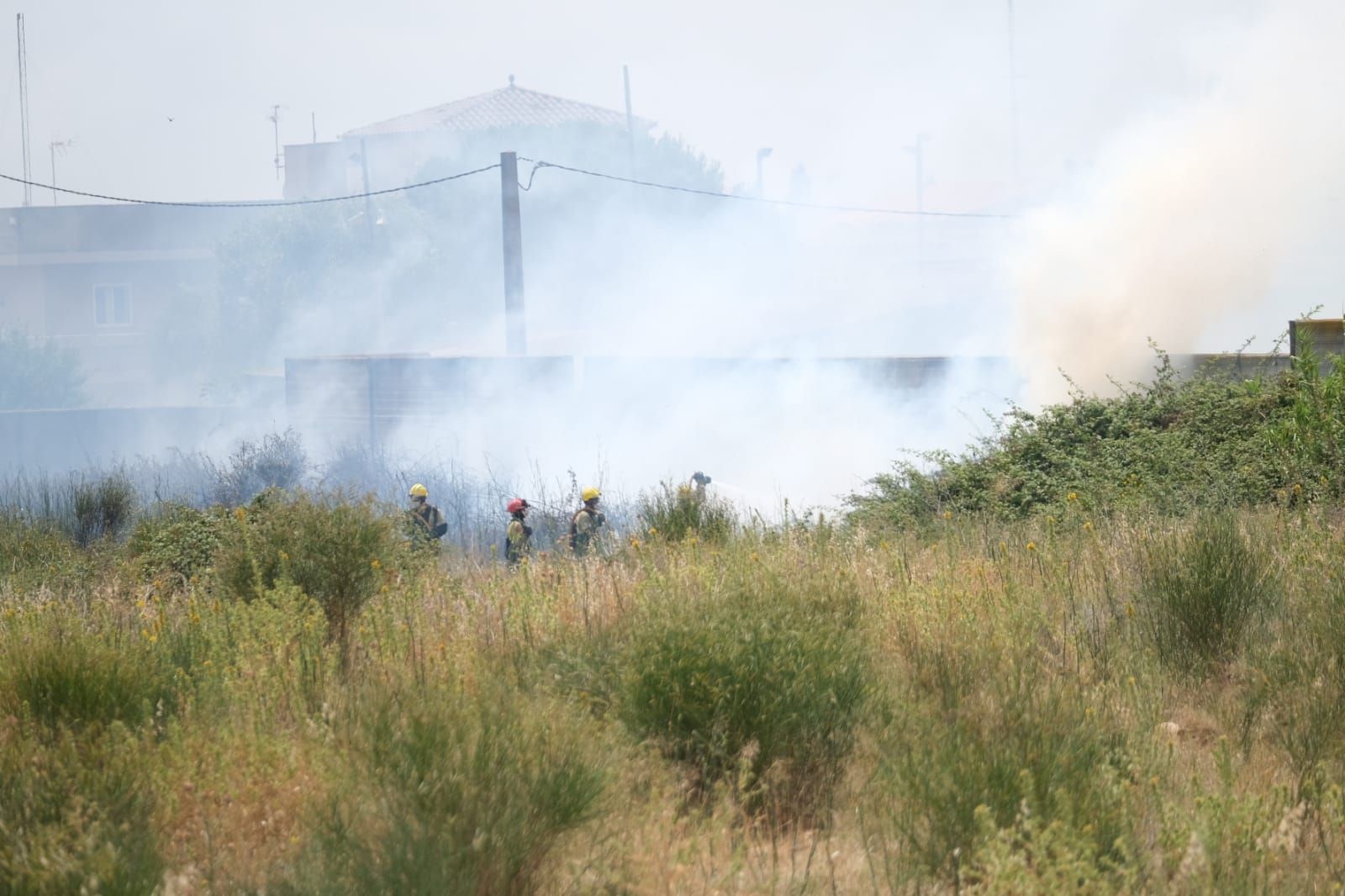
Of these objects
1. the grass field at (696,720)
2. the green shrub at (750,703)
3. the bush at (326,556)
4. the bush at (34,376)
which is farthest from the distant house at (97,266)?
the green shrub at (750,703)

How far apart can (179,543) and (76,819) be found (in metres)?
9.03

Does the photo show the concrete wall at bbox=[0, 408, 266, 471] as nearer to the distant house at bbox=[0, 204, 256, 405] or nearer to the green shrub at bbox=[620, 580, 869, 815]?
the distant house at bbox=[0, 204, 256, 405]

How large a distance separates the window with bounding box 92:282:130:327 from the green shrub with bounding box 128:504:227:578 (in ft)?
158

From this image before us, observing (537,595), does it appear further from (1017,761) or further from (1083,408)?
(1083,408)

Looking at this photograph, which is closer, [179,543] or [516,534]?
[516,534]

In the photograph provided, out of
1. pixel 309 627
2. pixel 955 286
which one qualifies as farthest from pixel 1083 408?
pixel 955 286

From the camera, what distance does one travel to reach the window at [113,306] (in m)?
57.4

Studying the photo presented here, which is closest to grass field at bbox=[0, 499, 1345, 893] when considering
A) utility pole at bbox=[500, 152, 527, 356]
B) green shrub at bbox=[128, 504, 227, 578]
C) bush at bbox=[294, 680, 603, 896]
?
bush at bbox=[294, 680, 603, 896]

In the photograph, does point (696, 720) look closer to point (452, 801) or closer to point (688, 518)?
point (452, 801)

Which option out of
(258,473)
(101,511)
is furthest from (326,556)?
(258,473)

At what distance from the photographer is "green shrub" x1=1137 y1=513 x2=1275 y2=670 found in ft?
20.3

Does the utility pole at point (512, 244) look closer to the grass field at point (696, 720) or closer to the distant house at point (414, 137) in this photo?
the grass field at point (696, 720)

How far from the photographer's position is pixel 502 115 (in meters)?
64.2

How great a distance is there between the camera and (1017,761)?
4109 mm
